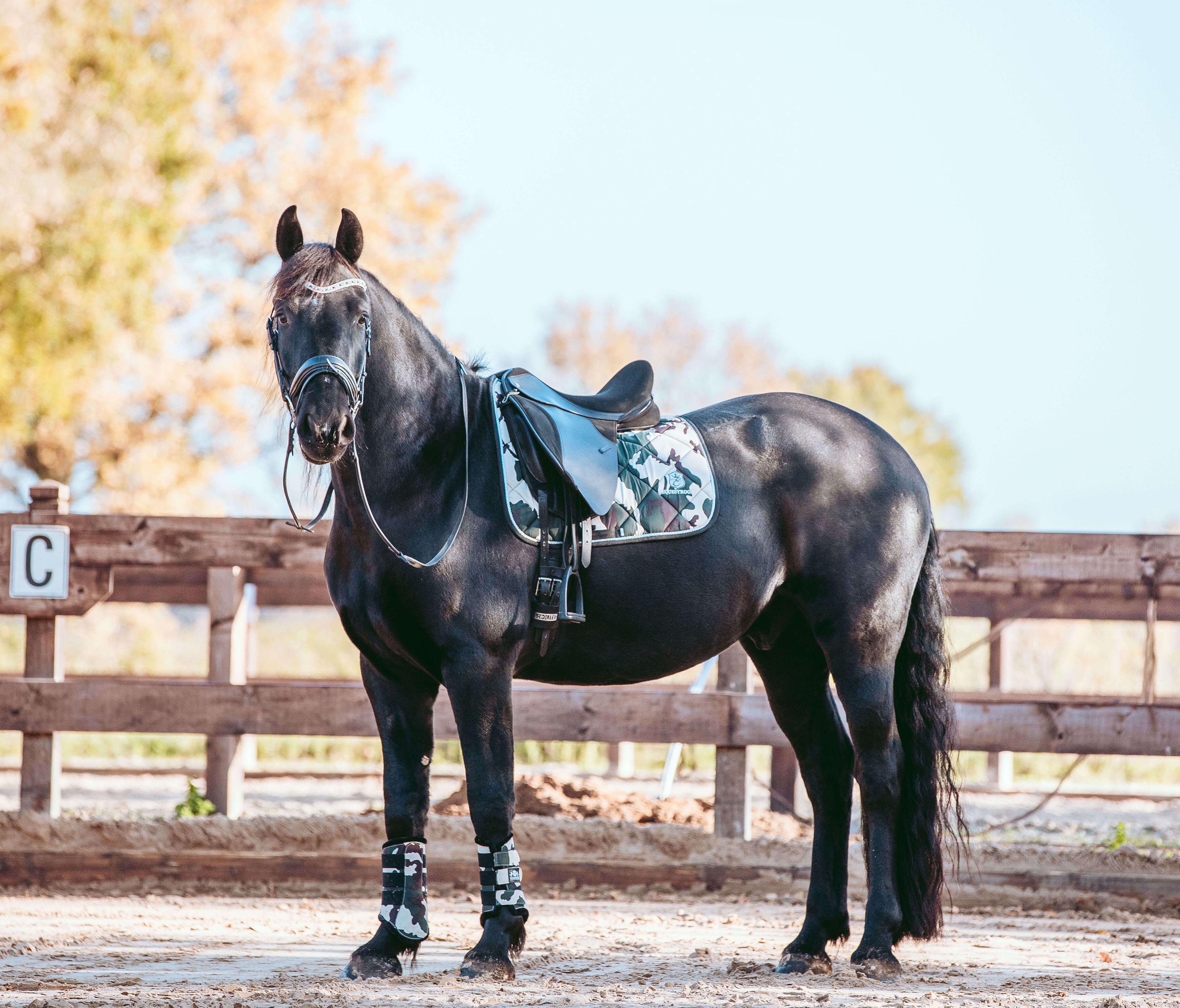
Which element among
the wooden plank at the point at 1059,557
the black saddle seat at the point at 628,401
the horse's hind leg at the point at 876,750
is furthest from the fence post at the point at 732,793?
the black saddle seat at the point at 628,401

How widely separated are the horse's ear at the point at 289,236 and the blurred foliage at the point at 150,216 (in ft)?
38.9

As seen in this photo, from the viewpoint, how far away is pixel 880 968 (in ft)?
12.6

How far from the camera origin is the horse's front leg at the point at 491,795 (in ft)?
11.5

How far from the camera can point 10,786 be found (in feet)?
26.8

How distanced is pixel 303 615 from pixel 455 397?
17.5 meters

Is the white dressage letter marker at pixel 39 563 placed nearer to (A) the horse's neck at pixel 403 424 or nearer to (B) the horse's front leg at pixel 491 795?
(A) the horse's neck at pixel 403 424

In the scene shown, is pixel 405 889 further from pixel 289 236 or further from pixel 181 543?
pixel 181 543

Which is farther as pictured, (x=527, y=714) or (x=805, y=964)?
(x=527, y=714)

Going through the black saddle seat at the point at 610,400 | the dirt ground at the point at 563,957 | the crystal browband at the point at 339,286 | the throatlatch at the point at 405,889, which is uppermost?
the crystal browband at the point at 339,286

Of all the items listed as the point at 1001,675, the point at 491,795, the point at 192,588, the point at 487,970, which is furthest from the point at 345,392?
the point at 1001,675

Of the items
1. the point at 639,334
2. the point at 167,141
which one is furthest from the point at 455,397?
the point at 639,334

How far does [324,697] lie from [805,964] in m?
2.69

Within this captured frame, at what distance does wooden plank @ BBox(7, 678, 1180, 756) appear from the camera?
5.55 meters

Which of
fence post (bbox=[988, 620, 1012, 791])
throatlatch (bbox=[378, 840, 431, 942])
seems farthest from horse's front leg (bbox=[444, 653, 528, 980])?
fence post (bbox=[988, 620, 1012, 791])
